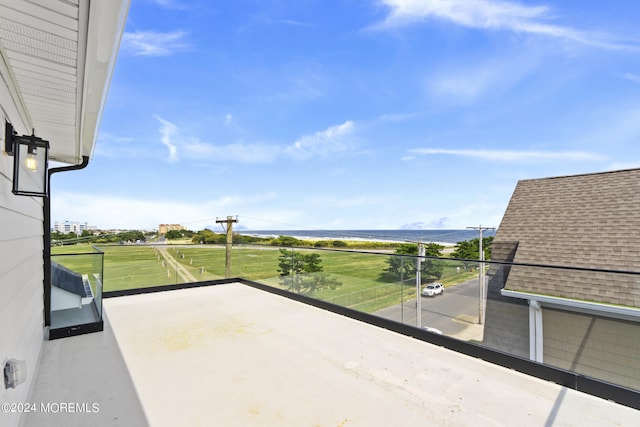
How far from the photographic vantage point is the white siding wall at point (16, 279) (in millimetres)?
1484

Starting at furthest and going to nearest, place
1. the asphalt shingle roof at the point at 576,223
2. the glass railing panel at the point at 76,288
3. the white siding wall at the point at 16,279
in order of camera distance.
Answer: the asphalt shingle roof at the point at 576,223 < the glass railing panel at the point at 76,288 < the white siding wall at the point at 16,279

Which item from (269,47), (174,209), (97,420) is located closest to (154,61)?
(269,47)

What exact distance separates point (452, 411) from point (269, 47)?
10630 mm

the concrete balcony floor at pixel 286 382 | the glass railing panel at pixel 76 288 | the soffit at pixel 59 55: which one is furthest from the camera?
the glass railing panel at pixel 76 288

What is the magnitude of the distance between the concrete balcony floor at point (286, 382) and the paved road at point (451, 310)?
244mm

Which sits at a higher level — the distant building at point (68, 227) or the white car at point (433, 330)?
the distant building at point (68, 227)

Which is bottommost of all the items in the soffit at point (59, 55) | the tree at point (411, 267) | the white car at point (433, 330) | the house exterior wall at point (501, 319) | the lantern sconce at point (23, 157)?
the white car at point (433, 330)

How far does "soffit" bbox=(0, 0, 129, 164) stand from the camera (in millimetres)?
1145

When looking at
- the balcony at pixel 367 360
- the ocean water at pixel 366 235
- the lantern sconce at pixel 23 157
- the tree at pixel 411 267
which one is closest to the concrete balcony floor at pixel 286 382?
the balcony at pixel 367 360

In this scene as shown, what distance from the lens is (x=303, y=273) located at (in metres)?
4.71

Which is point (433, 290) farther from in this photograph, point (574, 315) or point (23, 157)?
point (23, 157)

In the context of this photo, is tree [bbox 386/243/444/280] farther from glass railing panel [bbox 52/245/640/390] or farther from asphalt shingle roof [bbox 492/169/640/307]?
→ asphalt shingle roof [bbox 492/169/640/307]

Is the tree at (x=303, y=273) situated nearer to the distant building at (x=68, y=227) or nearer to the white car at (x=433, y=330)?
the white car at (x=433, y=330)

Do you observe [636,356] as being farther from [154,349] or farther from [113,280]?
[113,280]
